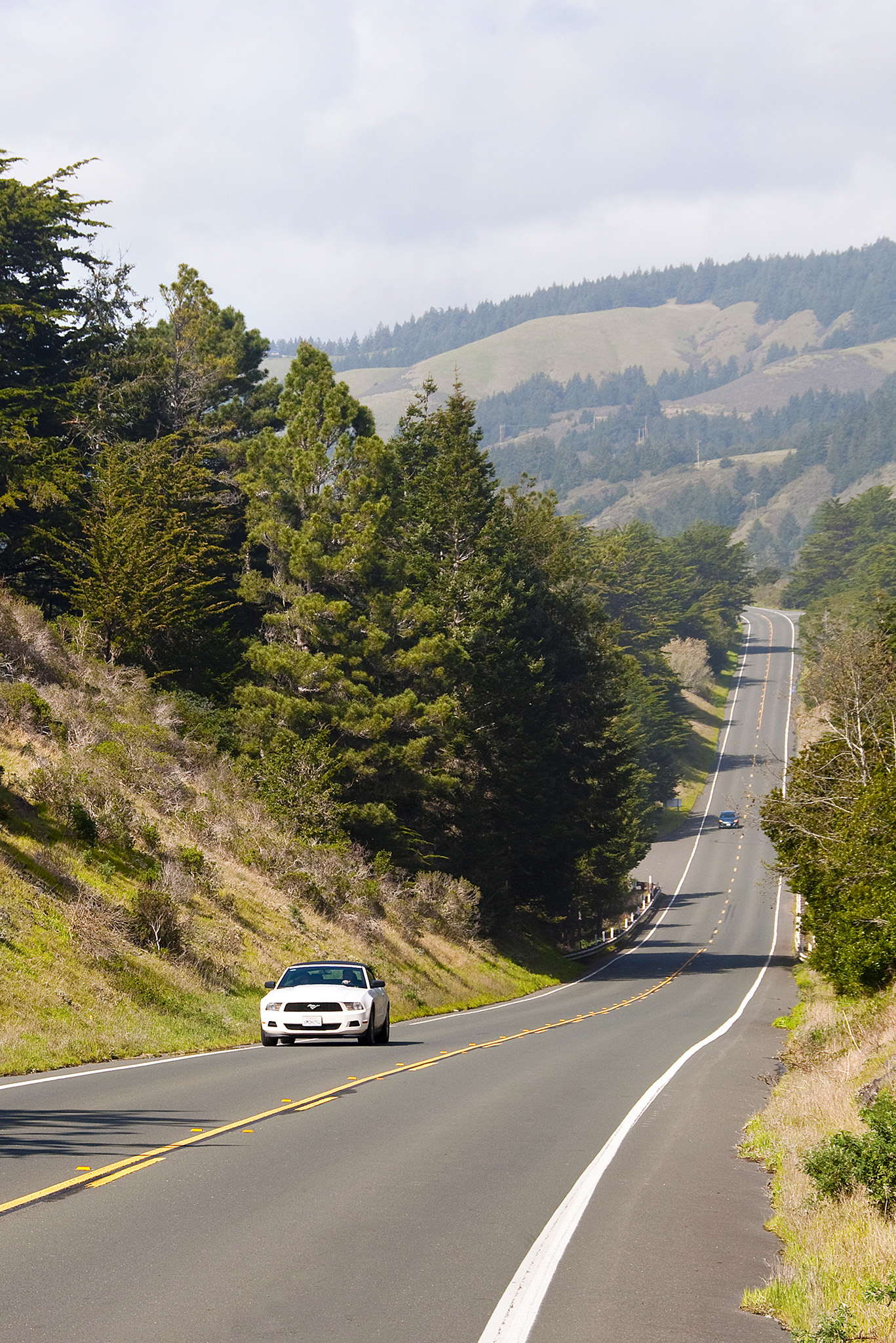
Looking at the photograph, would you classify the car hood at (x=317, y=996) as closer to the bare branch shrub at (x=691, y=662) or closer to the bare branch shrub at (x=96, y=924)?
the bare branch shrub at (x=96, y=924)

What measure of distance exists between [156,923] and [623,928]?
5432 centimetres

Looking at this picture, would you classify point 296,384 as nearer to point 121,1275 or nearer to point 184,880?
point 184,880

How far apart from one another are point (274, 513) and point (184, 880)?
19567 millimetres

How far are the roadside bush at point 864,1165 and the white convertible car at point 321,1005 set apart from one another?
11.0 meters

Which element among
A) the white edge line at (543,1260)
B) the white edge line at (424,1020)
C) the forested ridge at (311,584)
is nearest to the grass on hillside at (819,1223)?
the white edge line at (543,1260)

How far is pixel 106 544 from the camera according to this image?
37125mm

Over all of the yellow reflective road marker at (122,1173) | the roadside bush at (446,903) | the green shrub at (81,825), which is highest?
the yellow reflective road marker at (122,1173)

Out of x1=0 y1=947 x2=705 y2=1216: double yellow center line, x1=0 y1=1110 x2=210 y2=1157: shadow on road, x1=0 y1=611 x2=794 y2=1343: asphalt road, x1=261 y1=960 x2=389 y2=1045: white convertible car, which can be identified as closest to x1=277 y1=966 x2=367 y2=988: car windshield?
x1=261 y1=960 x2=389 y2=1045: white convertible car

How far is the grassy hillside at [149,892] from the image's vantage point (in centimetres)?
1936

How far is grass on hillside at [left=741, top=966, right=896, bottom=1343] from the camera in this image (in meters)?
6.69

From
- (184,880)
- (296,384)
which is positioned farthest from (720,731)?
(184,880)

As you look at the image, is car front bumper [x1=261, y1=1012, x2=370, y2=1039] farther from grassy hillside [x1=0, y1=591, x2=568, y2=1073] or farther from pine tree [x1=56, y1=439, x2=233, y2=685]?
pine tree [x1=56, y1=439, x2=233, y2=685]

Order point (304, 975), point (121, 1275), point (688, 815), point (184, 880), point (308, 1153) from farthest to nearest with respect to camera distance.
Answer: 1. point (688, 815)
2. point (184, 880)
3. point (304, 975)
4. point (308, 1153)
5. point (121, 1275)

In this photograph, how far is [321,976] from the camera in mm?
20688
